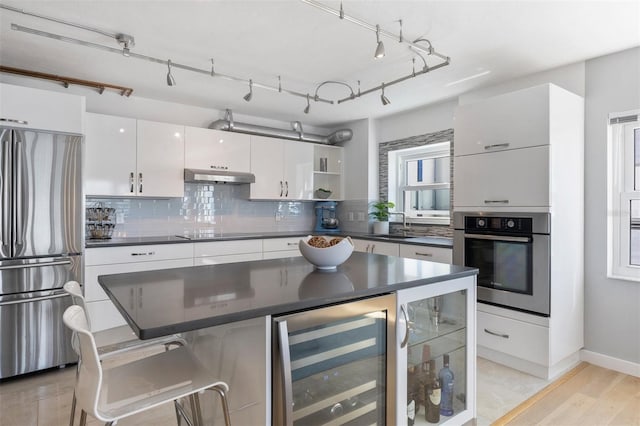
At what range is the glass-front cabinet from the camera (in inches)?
65.6

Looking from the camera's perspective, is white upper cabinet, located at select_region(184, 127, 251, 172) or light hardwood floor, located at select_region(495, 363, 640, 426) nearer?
light hardwood floor, located at select_region(495, 363, 640, 426)

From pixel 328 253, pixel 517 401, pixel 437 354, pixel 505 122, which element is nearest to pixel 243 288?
pixel 328 253

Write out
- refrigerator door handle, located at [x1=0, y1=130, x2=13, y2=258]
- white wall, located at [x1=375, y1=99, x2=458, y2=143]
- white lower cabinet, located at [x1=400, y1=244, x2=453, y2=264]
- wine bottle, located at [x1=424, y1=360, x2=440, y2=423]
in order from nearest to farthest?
1. wine bottle, located at [x1=424, y1=360, x2=440, y2=423]
2. refrigerator door handle, located at [x1=0, y1=130, x2=13, y2=258]
3. white lower cabinet, located at [x1=400, y1=244, x2=453, y2=264]
4. white wall, located at [x1=375, y1=99, x2=458, y2=143]

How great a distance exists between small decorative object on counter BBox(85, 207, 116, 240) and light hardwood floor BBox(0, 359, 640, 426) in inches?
49.7

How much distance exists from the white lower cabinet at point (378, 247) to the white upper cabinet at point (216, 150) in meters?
1.62

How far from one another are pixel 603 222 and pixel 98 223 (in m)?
4.51

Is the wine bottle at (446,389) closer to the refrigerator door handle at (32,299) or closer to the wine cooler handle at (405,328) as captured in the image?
the wine cooler handle at (405,328)

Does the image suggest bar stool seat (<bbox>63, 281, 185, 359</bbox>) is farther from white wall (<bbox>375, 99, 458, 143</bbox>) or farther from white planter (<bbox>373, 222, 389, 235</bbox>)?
white wall (<bbox>375, 99, 458, 143</bbox>)

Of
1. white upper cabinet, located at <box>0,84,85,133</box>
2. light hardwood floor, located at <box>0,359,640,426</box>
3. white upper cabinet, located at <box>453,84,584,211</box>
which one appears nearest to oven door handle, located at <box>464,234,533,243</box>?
white upper cabinet, located at <box>453,84,584,211</box>

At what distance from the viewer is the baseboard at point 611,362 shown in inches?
106

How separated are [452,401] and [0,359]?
3.12m

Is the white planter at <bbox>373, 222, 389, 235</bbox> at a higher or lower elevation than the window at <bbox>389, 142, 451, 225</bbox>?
lower

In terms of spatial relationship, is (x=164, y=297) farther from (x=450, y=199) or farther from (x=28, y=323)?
(x=450, y=199)

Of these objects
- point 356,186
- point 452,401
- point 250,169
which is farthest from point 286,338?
point 356,186
